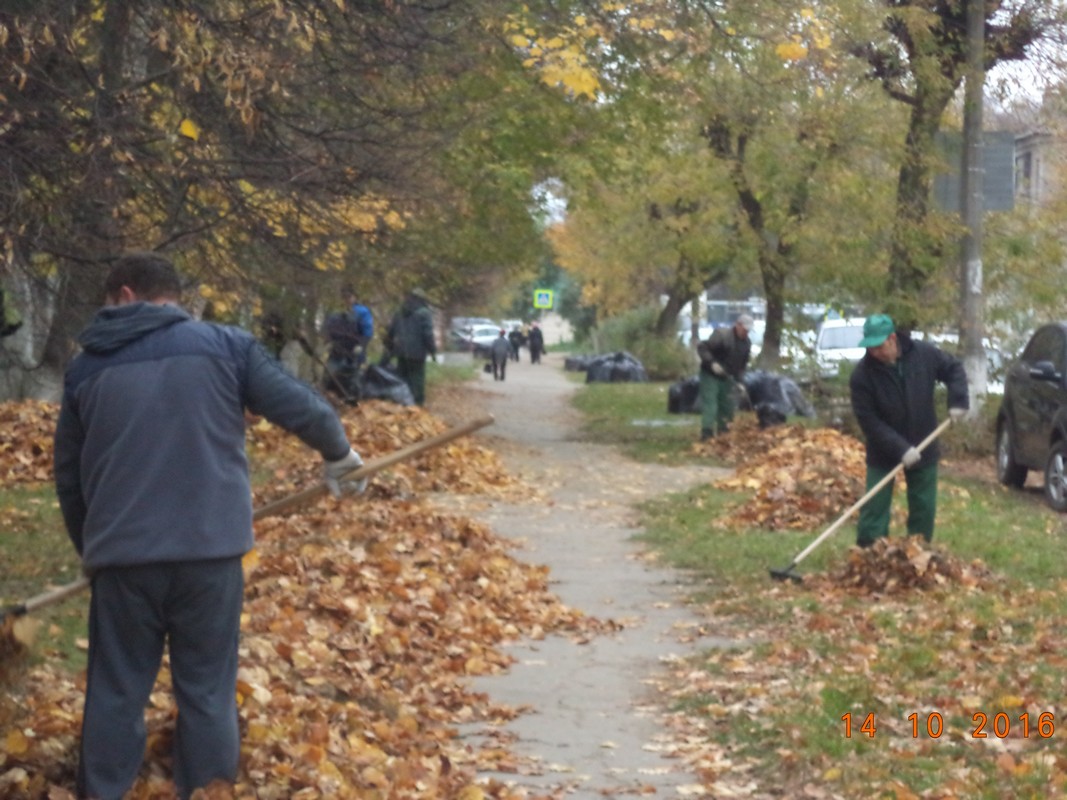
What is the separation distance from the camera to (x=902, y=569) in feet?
33.1

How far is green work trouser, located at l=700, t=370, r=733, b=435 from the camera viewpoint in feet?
70.6

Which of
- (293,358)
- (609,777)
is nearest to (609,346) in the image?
(293,358)

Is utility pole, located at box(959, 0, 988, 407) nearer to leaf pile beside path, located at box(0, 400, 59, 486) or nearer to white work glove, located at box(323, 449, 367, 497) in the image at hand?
leaf pile beside path, located at box(0, 400, 59, 486)

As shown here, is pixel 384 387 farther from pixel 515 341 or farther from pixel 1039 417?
pixel 515 341

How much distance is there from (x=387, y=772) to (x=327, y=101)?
7.28 metres

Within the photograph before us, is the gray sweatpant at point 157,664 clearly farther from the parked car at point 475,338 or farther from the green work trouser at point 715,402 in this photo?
the parked car at point 475,338

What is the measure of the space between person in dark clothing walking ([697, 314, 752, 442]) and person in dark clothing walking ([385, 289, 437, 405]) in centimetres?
385

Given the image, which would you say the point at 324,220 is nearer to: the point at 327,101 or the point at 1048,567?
the point at 327,101

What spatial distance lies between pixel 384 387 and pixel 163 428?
56.9ft

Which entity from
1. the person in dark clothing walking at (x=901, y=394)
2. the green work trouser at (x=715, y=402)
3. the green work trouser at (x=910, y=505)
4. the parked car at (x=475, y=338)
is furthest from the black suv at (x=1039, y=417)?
the parked car at (x=475, y=338)

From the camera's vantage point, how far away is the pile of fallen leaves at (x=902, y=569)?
32.8ft
